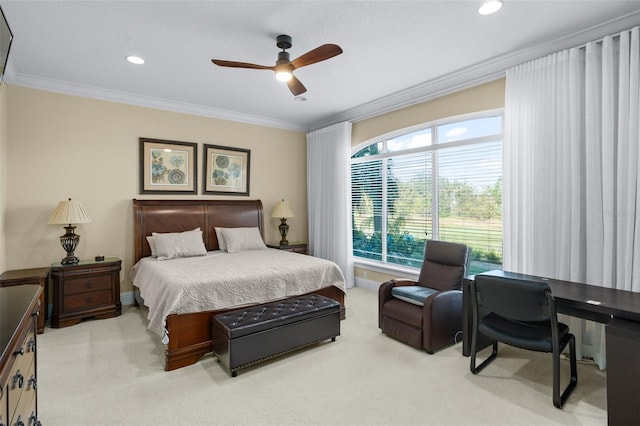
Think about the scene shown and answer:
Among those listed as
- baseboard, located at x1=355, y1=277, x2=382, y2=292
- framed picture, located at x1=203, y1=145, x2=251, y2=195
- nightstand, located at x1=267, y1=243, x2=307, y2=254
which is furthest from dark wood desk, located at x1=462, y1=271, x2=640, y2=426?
framed picture, located at x1=203, y1=145, x2=251, y2=195

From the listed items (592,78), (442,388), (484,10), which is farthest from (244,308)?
(592,78)

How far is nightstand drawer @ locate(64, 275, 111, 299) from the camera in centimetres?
376

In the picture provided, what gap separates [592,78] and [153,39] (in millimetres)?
3980

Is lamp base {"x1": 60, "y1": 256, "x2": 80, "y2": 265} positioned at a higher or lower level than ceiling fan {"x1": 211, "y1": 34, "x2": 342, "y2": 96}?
lower

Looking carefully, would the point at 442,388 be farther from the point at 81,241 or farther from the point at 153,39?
the point at 81,241

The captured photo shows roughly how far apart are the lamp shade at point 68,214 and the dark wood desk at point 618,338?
193 inches

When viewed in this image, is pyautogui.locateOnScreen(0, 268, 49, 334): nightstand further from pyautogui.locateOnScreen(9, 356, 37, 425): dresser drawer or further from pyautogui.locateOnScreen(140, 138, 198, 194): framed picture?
pyautogui.locateOnScreen(9, 356, 37, 425): dresser drawer

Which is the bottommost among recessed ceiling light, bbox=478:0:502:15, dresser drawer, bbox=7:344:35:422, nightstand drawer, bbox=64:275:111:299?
nightstand drawer, bbox=64:275:111:299

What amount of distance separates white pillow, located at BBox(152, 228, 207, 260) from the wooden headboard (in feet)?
0.67

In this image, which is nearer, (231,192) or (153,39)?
(153,39)

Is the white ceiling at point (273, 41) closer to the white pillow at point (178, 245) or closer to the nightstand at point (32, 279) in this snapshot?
the white pillow at point (178, 245)

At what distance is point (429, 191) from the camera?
14.9 ft

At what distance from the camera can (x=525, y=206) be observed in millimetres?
3279

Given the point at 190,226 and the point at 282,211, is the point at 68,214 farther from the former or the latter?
the point at 282,211
